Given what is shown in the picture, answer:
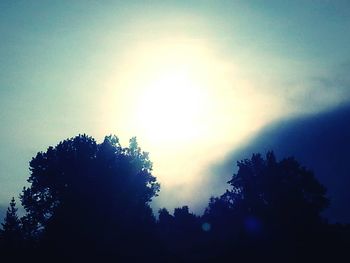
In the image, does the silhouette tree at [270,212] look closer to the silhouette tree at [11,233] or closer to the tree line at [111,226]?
the tree line at [111,226]

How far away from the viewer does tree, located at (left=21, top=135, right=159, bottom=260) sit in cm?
3394

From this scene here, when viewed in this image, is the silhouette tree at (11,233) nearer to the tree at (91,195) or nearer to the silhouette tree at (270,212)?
the tree at (91,195)

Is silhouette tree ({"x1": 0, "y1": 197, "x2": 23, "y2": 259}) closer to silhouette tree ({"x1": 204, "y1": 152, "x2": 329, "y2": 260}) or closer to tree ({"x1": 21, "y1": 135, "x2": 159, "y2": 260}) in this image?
tree ({"x1": 21, "y1": 135, "x2": 159, "y2": 260})

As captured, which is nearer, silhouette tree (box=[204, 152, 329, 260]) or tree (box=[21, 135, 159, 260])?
tree (box=[21, 135, 159, 260])

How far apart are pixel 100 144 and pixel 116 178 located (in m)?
6.09

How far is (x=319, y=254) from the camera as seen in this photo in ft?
147

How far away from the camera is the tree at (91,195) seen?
33.9 m

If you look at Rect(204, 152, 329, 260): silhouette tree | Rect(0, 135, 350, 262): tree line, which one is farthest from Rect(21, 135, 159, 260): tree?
Rect(204, 152, 329, 260): silhouette tree

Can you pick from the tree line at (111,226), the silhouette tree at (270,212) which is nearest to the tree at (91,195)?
the tree line at (111,226)

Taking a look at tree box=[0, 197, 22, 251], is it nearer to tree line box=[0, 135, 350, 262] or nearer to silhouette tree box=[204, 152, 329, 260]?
tree line box=[0, 135, 350, 262]

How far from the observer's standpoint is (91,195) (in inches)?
1399

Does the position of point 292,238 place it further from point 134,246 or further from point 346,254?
point 134,246

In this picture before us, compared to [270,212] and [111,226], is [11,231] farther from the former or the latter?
[270,212]

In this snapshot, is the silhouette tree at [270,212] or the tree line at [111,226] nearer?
the tree line at [111,226]
